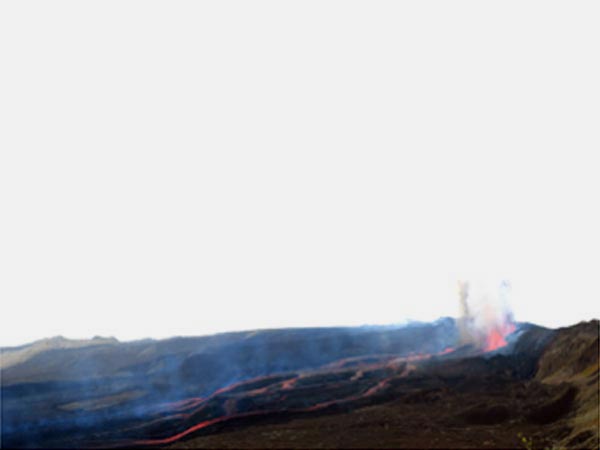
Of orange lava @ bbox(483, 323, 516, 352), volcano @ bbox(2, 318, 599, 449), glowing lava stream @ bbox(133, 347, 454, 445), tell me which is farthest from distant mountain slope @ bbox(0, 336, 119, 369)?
orange lava @ bbox(483, 323, 516, 352)

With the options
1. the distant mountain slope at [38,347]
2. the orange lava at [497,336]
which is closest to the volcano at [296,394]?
the distant mountain slope at [38,347]

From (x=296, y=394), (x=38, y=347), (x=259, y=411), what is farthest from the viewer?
(x=38, y=347)

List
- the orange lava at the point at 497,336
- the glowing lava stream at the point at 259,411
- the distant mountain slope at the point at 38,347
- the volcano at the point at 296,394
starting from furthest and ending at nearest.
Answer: the orange lava at the point at 497,336, the distant mountain slope at the point at 38,347, the glowing lava stream at the point at 259,411, the volcano at the point at 296,394

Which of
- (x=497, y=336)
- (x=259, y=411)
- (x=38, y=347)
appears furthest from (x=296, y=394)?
(x=497, y=336)

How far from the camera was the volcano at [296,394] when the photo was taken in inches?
969

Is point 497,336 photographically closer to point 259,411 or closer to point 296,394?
point 296,394

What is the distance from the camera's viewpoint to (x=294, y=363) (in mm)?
51031

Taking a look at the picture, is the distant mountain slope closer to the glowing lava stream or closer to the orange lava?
the glowing lava stream

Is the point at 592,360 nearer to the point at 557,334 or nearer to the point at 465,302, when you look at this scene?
the point at 557,334

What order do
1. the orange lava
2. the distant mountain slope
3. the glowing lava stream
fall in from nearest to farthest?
the glowing lava stream → the distant mountain slope → the orange lava

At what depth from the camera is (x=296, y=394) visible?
34250 millimetres

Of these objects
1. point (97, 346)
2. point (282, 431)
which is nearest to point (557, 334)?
point (282, 431)

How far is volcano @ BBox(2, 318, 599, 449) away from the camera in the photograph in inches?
969

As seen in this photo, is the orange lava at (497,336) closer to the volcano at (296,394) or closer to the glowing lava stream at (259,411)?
the volcano at (296,394)
